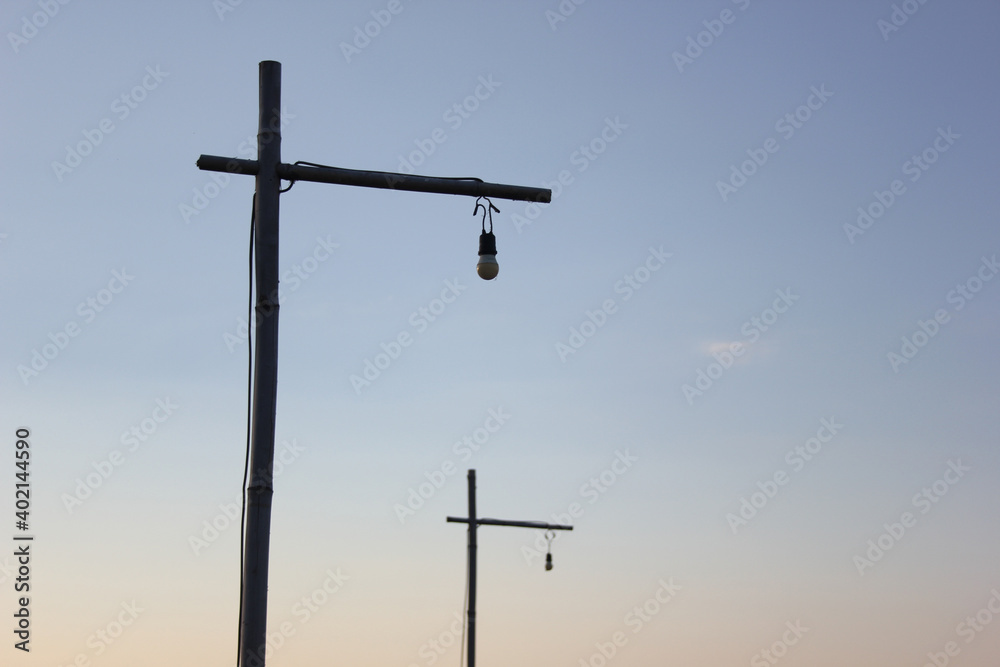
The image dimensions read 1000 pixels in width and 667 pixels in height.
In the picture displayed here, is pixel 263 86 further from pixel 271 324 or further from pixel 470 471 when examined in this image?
pixel 470 471

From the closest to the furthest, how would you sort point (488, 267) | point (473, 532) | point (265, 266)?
point (265, 266) → point (488, 267) → point (473, 532)

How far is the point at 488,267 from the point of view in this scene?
29.8 ft

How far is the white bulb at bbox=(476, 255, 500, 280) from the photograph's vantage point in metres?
9.07

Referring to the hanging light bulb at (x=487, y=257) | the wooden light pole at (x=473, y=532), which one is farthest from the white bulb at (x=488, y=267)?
the wooden light pole at (x=473, y=532)

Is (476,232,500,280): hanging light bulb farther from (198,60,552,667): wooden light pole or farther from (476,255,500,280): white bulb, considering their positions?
(198,60,552,667): wooden light pole

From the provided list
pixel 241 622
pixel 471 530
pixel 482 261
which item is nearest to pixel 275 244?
pixel 482 261

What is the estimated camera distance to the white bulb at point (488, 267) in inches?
357

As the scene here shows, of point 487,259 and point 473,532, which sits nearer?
point 487,259

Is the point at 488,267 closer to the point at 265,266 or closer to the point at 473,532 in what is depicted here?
the point at 265,266

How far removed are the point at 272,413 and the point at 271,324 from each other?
549 millimetres

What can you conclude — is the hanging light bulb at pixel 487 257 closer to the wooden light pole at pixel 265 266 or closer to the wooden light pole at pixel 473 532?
the wooden light pole at pixel 265 266

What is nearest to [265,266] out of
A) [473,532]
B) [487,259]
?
[487,259]

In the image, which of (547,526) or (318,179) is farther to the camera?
(547,526)

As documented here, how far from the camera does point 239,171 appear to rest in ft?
26.5
